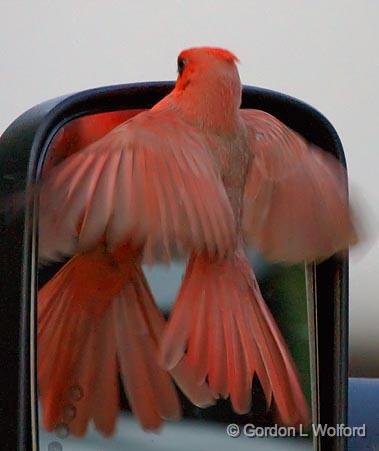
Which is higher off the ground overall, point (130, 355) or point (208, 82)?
point (208, 82)

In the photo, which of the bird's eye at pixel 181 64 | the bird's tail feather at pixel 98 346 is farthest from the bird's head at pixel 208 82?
the bird's tail feather at pixel 98 346

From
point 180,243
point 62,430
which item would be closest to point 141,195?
point 180,243

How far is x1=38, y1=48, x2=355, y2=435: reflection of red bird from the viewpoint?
432mm

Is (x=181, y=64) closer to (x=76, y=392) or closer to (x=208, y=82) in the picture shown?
(x=208, y=82)

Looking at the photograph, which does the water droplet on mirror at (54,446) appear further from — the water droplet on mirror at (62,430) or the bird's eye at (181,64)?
the bird's eye at (181,64)

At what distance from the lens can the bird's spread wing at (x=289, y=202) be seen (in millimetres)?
493

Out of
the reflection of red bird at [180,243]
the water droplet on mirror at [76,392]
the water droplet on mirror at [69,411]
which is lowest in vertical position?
the water droplet on mirror at [69,411]

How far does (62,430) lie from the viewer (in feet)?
1.52

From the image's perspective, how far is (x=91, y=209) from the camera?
1.37 feet

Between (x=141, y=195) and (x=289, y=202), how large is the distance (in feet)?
0.36

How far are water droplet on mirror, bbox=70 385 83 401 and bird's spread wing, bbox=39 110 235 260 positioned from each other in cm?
7

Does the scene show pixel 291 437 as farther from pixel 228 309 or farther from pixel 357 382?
pixel 357 382

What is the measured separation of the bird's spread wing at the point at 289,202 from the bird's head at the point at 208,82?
1.0 inches

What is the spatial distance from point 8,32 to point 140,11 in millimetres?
136
